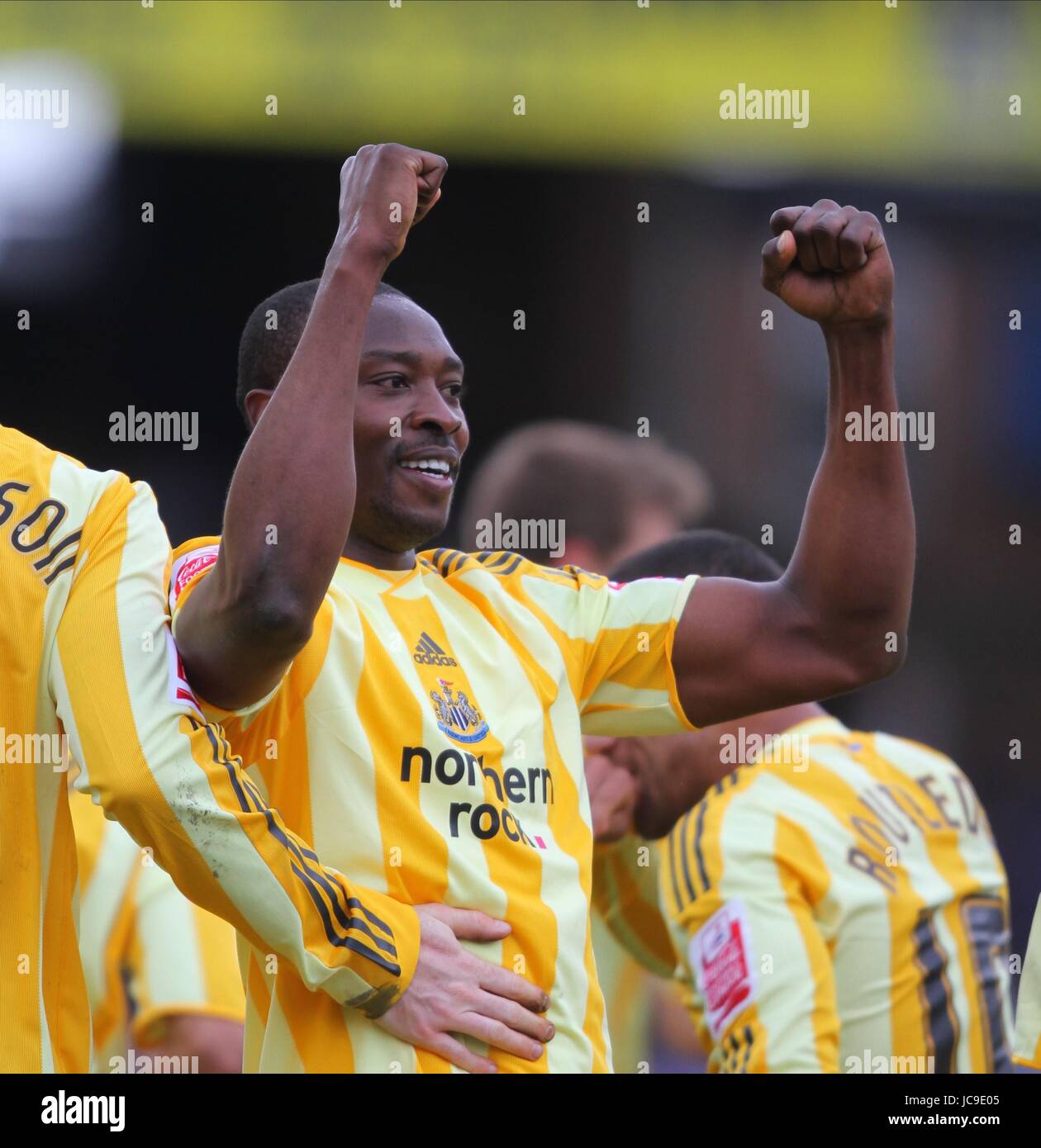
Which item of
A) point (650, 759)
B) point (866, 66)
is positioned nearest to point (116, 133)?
point (866, 66)

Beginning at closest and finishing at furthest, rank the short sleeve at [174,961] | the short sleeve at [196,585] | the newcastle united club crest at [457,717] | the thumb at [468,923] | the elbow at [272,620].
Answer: the elbow at [272,620]
the short sleeve at [196,585]
the thumb at [468,923]
the newcastle united club crest at [457,717]
the short sleeve at [174,961]

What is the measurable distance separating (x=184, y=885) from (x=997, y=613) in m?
6.39

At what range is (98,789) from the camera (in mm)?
2195

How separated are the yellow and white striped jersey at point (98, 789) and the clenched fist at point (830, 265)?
3.71 ft

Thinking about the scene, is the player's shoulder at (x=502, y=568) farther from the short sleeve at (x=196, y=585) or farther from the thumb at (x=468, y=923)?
the thumb at (x=468, y=923)

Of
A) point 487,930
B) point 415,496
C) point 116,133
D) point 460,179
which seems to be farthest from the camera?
point 460,179

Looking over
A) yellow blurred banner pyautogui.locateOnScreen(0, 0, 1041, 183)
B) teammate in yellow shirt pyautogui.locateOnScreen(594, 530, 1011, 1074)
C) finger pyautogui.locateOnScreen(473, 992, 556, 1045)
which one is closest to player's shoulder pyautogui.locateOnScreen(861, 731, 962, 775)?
teammate in yellow shirt pyautogui.locateOnScreen(594, 530, 1011, 1074)

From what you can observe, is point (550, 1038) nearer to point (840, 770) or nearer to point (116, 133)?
point (840, 770)

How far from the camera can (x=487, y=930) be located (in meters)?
2.45

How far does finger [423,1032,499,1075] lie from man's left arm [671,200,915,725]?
730 millimetres

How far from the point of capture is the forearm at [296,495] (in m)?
2.17

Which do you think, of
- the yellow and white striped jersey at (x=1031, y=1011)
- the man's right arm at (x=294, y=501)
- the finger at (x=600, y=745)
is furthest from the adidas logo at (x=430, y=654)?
the finger at (x=600, y=745)

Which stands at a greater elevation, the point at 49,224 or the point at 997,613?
the point at 49,224

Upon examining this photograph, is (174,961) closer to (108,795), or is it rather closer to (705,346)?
(108,795)
